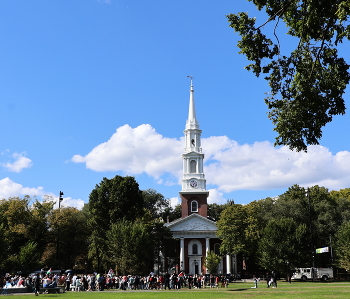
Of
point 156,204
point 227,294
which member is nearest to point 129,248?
point 227,294

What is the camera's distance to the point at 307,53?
51.1 ft

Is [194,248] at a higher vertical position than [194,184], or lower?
lower

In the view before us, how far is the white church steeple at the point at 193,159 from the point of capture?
73.7m

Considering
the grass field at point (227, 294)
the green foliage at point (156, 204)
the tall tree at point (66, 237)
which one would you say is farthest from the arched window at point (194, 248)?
the grass field at point (227, 294)

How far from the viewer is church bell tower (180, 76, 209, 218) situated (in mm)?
73375

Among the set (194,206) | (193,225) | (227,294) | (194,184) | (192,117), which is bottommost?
(227,294)

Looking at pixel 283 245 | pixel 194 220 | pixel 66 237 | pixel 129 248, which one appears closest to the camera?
pixel 283 245

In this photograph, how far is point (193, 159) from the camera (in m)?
74.9

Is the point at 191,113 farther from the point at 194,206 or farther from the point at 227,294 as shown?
the point at 227,294

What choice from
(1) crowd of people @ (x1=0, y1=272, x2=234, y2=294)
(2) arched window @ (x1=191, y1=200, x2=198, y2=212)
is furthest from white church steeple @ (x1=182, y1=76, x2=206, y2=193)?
(1) crowd of people @ (x1=0, y1=272, x2=234, y2=294)

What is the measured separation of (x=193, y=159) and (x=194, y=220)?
36.1 ft

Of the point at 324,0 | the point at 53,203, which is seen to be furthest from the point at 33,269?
the point at 324,0

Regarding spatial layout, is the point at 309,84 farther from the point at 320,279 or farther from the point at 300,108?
the point at 320,279

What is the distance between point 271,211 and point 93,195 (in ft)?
88.1
